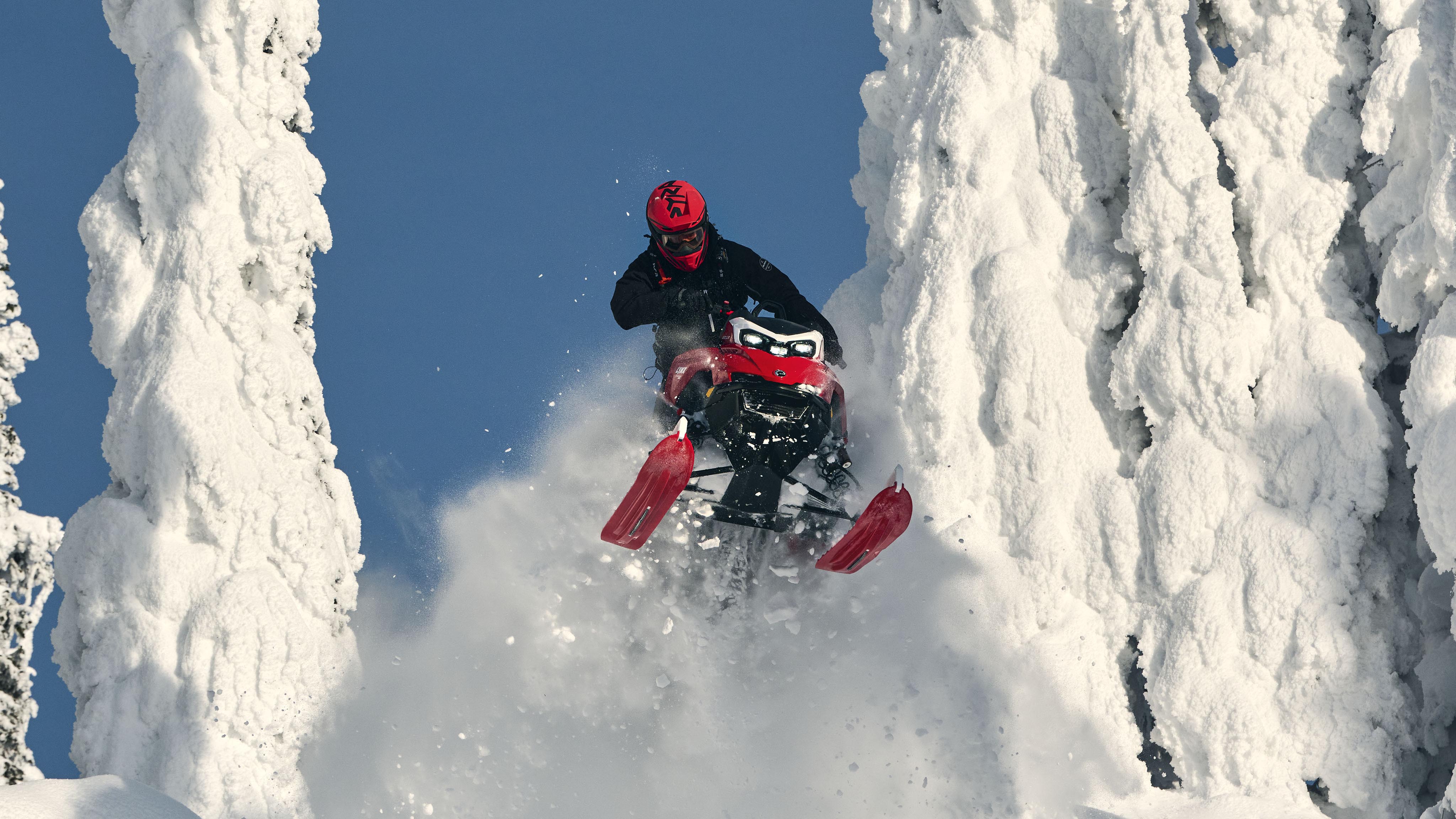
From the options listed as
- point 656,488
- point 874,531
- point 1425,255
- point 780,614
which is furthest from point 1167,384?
point 780,614

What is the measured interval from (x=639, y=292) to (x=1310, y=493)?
4.10m

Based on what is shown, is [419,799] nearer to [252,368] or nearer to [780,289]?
[252,368]

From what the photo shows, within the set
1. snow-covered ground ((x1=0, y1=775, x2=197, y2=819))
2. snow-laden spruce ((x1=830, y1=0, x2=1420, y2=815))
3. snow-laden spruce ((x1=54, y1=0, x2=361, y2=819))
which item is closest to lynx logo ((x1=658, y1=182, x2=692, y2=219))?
snow-laden spruce ((x1=830, y1=0, x2=1420, y2=815))

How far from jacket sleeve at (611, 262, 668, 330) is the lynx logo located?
19.4 inches

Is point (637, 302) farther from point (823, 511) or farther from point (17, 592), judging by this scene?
point (17, 592)

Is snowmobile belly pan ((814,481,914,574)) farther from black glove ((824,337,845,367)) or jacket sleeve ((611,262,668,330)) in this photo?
jacket sleeve ((611,262,668,330))

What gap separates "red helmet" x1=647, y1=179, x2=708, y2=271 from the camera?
7449mm

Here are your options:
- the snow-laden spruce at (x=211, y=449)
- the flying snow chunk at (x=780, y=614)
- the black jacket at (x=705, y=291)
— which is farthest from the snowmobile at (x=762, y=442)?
the snow-laden spruce at (x=211, y=449)

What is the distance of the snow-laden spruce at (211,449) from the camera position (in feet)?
25.2

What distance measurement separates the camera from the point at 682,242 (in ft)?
24.7

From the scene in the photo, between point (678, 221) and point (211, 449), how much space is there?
3.48 m

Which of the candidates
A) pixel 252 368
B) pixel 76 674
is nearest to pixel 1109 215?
pixel 252 368

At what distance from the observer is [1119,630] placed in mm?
6949

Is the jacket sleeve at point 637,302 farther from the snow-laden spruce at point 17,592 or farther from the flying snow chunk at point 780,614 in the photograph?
the snow-laden spruce at point 17,592
